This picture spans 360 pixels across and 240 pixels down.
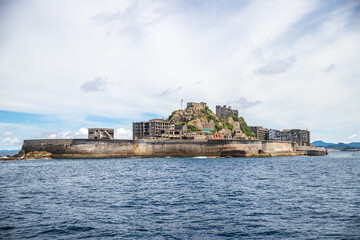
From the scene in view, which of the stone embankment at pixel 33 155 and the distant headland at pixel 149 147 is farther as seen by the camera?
the distant headland at pixel 149 147

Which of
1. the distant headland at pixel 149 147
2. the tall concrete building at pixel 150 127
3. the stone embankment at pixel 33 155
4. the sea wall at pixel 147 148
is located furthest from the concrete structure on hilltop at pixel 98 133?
the stone embankment at pixel 33 155

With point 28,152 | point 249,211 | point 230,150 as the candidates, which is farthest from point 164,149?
point 249,211

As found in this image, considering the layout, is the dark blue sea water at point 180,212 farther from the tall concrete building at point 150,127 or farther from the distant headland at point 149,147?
the tall concrete building at point 150,127

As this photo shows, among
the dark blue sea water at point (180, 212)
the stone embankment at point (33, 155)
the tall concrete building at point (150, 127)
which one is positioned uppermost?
the tall concrete building at point (150, 127)

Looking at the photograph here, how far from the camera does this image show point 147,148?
104 meters

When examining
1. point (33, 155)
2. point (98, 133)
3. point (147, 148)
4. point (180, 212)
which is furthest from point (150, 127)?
point (180, 212)

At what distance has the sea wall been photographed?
94.6 m

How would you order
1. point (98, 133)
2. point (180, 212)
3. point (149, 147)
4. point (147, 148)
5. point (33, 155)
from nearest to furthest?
point (180, 212) < point (33, 155) < point (147, 148) < point (149, 147) < point (98, 133)

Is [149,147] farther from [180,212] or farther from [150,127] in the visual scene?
[180,212]

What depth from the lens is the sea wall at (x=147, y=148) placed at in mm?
94625

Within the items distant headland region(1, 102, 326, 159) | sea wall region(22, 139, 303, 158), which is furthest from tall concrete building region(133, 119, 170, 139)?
sea wall region(22, 139, 303, 158)

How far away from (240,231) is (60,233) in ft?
32.1

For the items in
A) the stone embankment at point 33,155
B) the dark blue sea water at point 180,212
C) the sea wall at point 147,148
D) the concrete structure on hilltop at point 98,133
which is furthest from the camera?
the concrete structure on hilltop at point 98,133

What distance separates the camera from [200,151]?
353 feet
